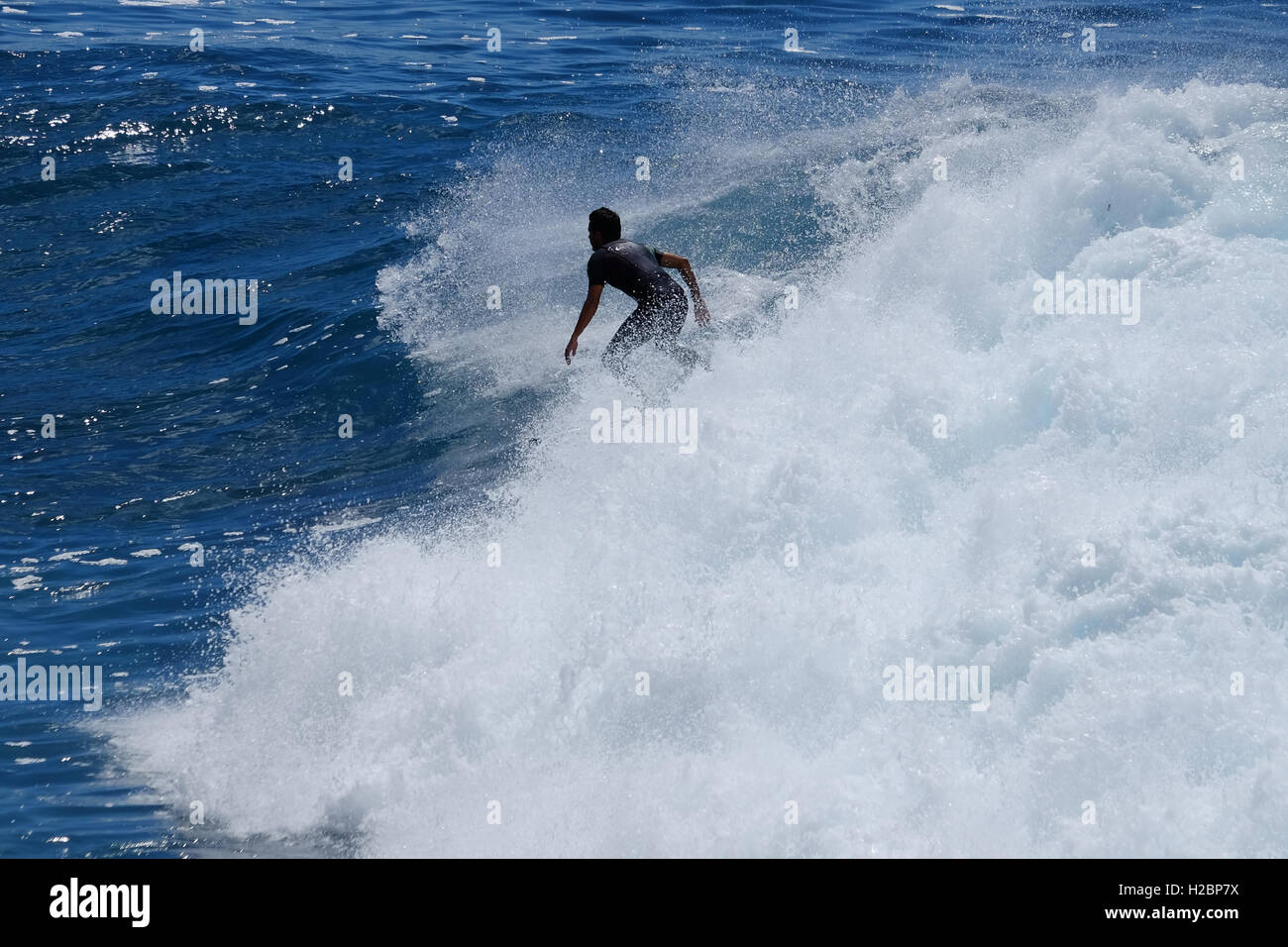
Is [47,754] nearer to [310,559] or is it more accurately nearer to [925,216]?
[310,559]

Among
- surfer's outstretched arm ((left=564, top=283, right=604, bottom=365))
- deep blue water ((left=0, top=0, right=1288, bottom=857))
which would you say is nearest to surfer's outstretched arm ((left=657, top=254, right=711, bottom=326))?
surfer's outstretched arm ((left=564, top=283, right=604, bottom=365))

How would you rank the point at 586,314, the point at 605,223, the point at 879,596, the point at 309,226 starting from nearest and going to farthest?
the point at 879,596, the point at 586,314, the point at 605,223, the point at 309,226

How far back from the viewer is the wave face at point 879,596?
213 inches

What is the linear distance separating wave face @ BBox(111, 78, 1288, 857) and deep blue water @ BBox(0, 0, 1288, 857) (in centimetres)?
77

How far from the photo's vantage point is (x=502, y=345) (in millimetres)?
11141

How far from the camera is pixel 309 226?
14.1 metres

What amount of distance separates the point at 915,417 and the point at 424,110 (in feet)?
38.5

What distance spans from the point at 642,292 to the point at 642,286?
0.05 m

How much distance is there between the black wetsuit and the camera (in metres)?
9.06

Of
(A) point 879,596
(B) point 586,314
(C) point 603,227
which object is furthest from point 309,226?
(A) point 879,596

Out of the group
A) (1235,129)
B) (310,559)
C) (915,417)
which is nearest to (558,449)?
(310,559)

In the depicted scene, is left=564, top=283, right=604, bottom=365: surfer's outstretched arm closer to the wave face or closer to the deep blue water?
the wave face

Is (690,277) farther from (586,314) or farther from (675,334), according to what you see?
(586,314)

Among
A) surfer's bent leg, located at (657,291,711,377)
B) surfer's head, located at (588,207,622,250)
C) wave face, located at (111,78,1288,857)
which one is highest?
surfer's head, located at (588,207,622,250)
